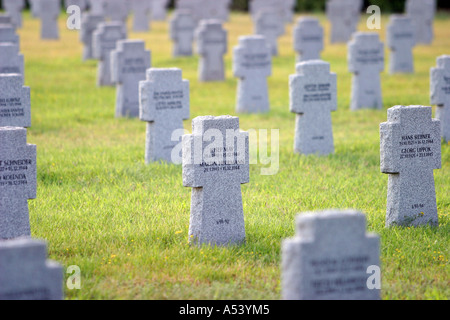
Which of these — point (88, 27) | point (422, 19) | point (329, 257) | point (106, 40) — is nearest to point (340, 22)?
point (422, 19)

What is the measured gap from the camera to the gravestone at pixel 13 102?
9.32 meters

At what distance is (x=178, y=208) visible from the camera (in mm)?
8055

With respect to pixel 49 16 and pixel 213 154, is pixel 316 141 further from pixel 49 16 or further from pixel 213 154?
pixel 49 16

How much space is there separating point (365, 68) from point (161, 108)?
6.22 m

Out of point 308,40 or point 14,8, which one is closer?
point 308,40

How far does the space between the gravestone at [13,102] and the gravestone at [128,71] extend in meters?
4.47

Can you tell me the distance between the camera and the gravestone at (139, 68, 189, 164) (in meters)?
10.3

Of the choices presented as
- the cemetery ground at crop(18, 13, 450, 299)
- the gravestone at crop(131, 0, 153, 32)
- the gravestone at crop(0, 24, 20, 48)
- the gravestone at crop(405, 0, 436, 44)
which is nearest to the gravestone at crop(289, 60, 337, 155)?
the cemetery ground at crop(18, 13, 450, 299)

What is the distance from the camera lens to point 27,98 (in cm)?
943

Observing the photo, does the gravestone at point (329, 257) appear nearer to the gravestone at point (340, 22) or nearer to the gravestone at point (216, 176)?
the gravestone at point (216, 176)

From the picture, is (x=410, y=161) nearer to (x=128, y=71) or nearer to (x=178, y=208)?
(x=178, y=208)

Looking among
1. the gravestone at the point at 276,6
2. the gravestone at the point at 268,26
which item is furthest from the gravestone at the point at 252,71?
the gravestone at the point at 276,6

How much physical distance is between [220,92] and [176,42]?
293 inches
